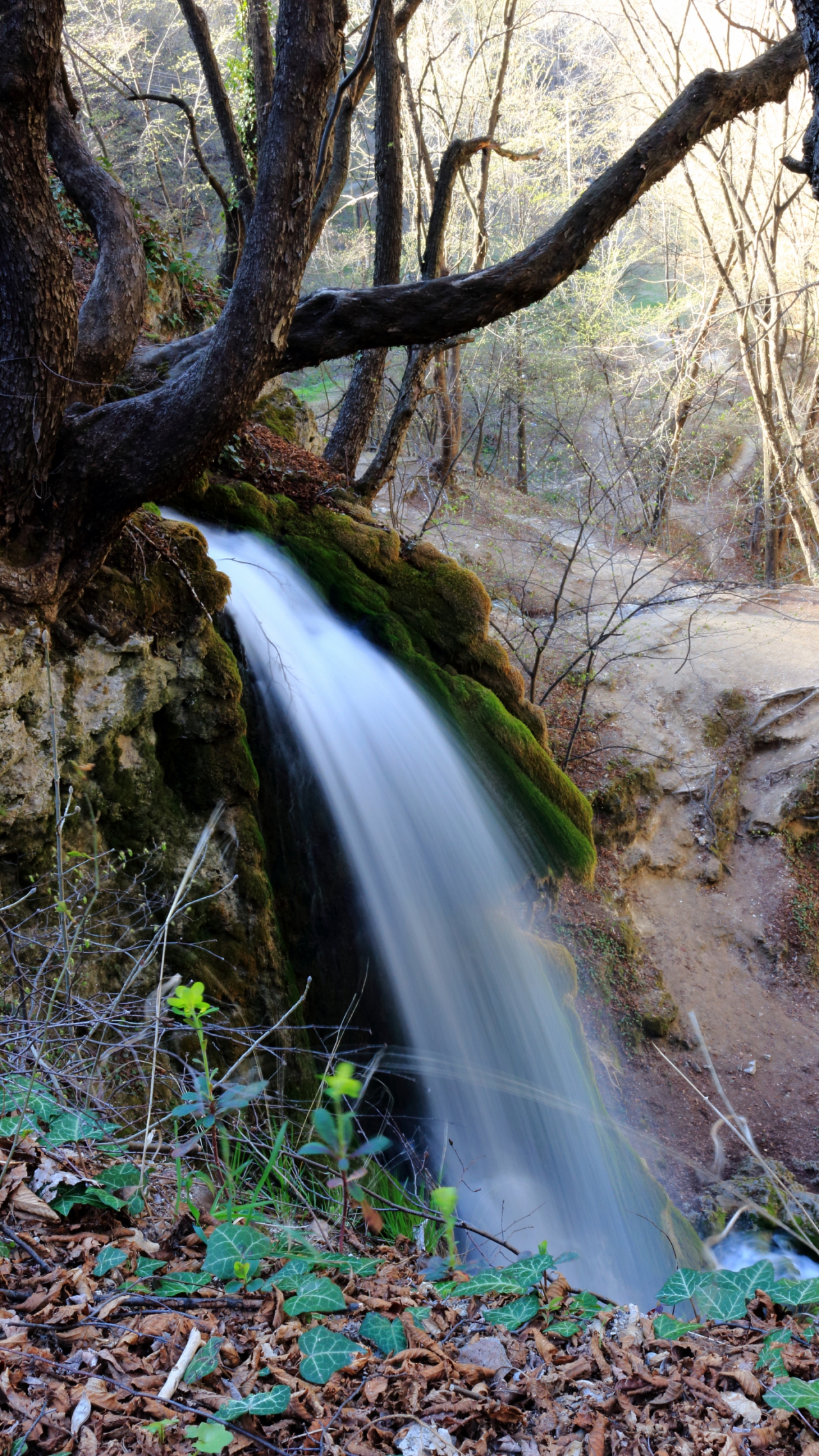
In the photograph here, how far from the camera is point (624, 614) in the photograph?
1059cm

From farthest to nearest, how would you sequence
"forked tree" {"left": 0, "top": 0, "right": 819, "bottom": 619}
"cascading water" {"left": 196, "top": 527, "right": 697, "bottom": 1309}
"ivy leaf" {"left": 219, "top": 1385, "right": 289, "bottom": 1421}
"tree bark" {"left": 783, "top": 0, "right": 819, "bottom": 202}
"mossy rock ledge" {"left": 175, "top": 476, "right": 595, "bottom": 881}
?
"mossy rock ledge" {"left": 175, "top": 476, "right": 595, "bottom": 881}, "cascading water" {"left": 196, "top": 527, "right": 697, "bottom": 1309}, "forked tree" {"left": 0, "top": 0, "right": 819, "bottom": 619}, "tree bark" {"left": 783, "top": 0, "right": 819, "bottom": 202}, "ivy leaf" {"left": 219, "top": 1385, "right": 289, "bottom": 1421}

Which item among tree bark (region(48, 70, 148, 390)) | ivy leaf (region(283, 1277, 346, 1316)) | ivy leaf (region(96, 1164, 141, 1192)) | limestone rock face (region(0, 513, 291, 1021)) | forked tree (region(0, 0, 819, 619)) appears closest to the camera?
ivy leaf (region(283, 1277, 346, 1316))

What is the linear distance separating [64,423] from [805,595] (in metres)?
11.3

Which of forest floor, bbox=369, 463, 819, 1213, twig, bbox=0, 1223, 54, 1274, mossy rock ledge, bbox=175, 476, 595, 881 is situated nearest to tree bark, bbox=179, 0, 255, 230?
mossy rock ledge, bbox=175, 476, 595, 881

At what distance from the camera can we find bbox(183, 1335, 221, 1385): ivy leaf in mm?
1474

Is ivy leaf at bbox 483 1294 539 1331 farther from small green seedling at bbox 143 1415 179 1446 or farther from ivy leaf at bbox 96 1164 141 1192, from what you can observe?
ivy leaf at bbox 96 1164 141 1192

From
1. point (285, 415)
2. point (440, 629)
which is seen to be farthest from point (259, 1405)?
point (285, 415)

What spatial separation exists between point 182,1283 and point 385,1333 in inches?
17.9

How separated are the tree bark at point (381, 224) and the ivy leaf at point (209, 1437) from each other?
7640mm

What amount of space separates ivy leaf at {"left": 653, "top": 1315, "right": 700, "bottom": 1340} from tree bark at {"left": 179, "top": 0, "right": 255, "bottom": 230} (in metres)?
7.47

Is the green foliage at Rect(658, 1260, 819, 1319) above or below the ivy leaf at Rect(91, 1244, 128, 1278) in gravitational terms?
above

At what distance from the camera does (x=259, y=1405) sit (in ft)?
4.55

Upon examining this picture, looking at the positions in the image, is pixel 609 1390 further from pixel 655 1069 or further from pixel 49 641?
pixel 655 1069

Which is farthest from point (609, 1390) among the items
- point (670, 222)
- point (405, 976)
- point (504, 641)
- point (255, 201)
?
point (670, 222)
